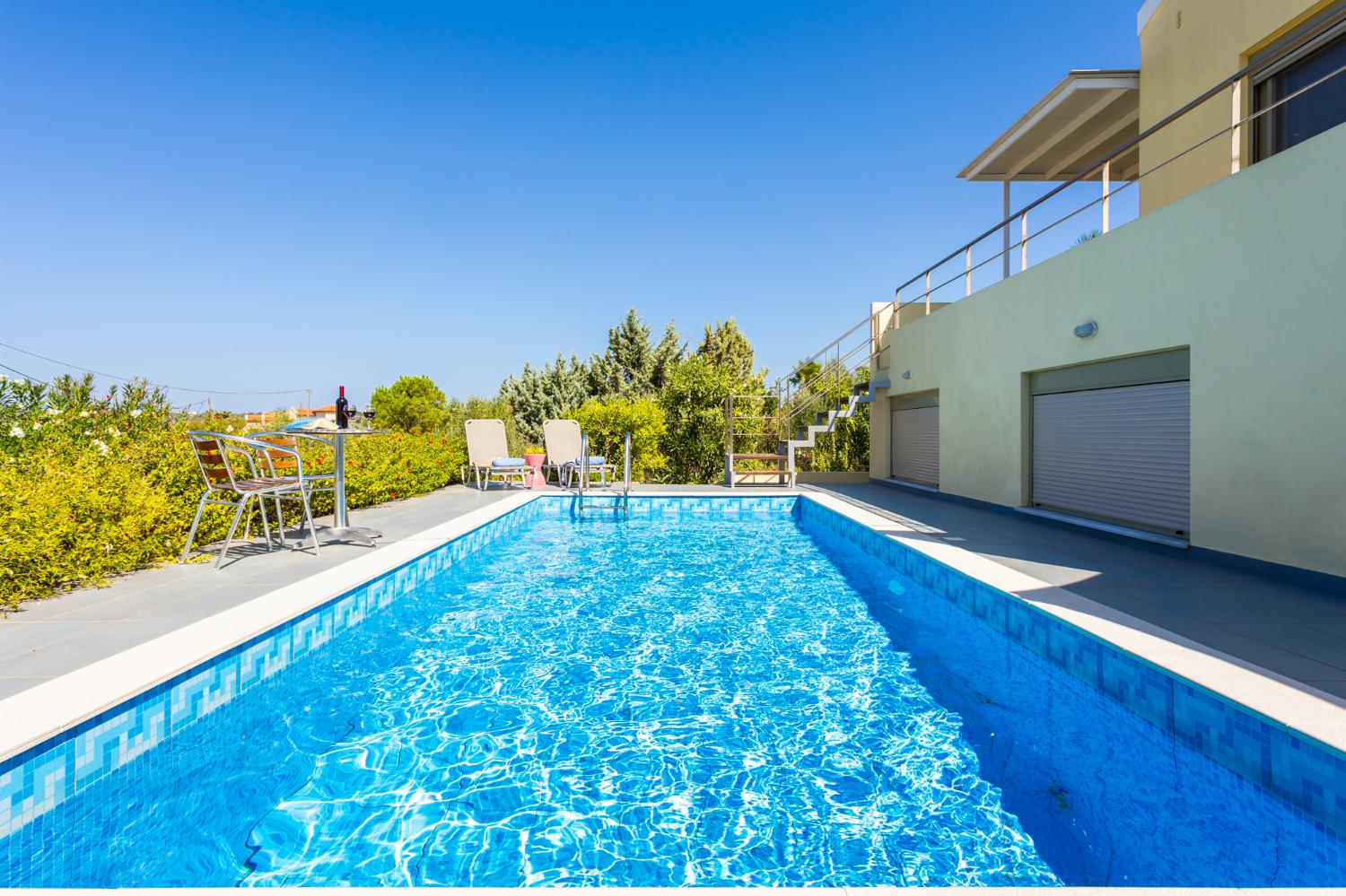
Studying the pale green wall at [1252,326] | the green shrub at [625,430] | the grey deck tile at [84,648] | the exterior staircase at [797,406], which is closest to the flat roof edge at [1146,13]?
the pale green wall at [1252,326]

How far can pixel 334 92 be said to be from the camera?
14211mm

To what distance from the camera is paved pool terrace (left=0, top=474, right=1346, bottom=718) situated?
9.21ft

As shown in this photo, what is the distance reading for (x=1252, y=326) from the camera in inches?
188

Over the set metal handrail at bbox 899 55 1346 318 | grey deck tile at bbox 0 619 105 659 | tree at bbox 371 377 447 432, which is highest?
metal handrail at bbox 899 55 1346 318

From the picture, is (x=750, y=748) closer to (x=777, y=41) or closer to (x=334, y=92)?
(x=777, y=41)

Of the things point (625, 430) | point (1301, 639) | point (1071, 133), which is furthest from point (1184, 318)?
point (625, 430)

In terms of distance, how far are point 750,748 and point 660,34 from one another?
49.4 feet

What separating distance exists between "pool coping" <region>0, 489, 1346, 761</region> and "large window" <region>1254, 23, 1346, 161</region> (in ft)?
16.4

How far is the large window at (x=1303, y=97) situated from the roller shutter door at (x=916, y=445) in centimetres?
518

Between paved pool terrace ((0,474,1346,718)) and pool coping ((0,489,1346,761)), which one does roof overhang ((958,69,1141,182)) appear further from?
pool coping ((0,489,1346,761))

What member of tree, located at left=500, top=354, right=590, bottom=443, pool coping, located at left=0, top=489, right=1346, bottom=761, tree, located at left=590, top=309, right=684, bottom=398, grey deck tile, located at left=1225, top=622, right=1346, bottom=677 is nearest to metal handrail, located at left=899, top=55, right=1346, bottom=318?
grey deck tile, located at left=1225, top=622, right=1346, bottom=677

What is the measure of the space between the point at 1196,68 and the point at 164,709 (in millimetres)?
10630

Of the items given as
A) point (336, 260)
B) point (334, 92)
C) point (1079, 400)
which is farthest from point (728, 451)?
point (336, 260)

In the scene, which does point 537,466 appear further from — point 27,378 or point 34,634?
point 34,634
